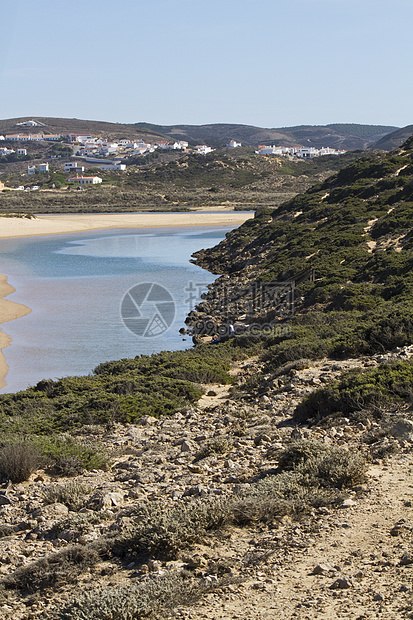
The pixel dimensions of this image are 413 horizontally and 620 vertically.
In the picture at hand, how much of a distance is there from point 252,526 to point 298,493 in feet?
1.86

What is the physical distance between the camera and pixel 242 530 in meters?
4.93

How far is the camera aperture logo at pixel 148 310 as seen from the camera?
22.0 m

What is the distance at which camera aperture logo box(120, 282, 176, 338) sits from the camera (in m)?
22.0

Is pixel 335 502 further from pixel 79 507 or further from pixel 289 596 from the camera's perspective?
pixel 79 507

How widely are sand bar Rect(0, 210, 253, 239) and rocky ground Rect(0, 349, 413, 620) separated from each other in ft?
174

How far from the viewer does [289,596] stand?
3.84 metres

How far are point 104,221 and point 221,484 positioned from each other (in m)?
63.0

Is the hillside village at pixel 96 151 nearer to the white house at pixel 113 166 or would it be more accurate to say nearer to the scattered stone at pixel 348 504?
the white house at pixel 113 166

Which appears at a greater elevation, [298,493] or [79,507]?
[298,493]

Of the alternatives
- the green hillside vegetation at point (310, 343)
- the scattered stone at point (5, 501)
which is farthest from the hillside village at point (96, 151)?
the scattered stone at point (5, 501)

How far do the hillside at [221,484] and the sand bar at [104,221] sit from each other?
4904cm

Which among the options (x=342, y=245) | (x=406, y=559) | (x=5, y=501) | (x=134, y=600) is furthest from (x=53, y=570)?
(x=342, y=245)

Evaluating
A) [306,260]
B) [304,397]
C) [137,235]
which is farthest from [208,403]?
[137,235]

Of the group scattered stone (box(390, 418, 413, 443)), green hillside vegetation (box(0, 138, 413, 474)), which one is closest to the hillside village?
green hillside vegetation (box(0, 138, 413, 474))
